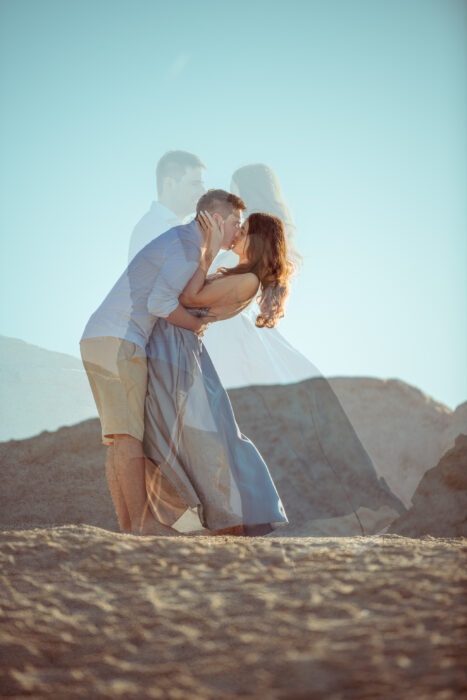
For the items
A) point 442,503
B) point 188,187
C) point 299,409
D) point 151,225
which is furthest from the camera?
point 299,409

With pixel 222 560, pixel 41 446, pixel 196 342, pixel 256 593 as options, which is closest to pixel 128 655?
pixel 256 593

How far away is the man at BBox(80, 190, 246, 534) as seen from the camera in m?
1.71

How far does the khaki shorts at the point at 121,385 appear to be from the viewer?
1723 mm

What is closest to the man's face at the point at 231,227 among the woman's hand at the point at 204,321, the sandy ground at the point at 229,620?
the woman's hand at the point at 204,321

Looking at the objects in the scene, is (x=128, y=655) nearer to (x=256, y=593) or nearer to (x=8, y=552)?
(x=256, y=593)

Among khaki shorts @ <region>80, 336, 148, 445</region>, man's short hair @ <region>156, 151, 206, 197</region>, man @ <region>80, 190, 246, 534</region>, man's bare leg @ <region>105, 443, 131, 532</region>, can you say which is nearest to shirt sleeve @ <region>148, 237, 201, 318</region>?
man @ <region>80, 190, 246, 534</region>

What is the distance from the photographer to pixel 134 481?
170 centimetres

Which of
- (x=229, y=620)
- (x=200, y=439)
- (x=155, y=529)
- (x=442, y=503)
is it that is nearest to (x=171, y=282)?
(x=200, y=439)

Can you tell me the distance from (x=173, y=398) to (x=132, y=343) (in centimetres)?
19

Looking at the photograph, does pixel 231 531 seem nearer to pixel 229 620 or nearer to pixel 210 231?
pixel 210 231

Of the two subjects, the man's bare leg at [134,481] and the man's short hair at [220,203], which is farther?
the man's short hair at [220,203]

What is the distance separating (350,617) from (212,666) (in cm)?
18

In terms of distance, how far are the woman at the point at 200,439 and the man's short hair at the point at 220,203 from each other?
0.07 meters

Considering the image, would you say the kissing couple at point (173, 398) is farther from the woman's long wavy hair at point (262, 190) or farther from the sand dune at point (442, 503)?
the sand dune at point (442, 503)
